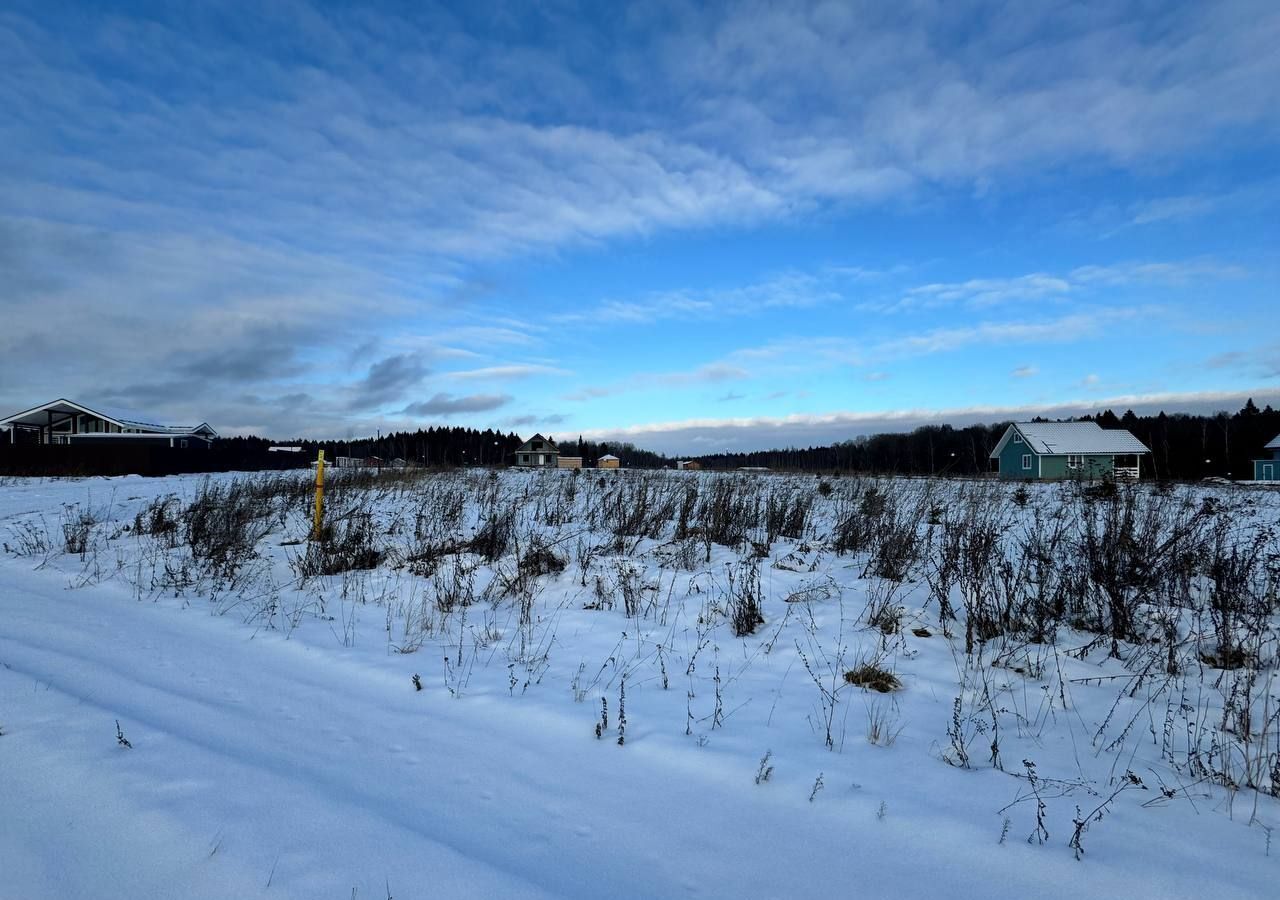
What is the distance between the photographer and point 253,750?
2768 millimetres

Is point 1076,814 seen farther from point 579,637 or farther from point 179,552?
point 179,552

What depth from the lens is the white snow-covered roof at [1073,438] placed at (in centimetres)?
3662

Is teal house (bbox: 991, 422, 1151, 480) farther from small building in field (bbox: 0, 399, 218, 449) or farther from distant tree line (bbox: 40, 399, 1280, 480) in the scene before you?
small building in field (bbox: 0, 399, 218, 449)

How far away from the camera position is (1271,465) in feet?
133

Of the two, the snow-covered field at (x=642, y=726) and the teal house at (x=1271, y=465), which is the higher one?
the teal house at (x=1271, y=465)

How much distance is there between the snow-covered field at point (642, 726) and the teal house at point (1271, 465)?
47165mm

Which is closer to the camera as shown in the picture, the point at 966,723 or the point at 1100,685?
the point at 966,723

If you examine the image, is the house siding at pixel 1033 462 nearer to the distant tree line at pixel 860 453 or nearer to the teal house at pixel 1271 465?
the distant tree line at pixel 860 453

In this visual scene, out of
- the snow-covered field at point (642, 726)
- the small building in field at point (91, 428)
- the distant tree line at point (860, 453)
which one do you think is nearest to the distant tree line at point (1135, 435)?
the distant tree line at point (860, 453)

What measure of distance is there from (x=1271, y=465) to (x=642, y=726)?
5622 centimetres

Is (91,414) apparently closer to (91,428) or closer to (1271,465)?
(91,428)

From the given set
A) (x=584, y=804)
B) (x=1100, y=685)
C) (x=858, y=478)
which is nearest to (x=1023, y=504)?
(x=858, y=478)

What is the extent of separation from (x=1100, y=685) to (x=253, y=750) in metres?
4.68

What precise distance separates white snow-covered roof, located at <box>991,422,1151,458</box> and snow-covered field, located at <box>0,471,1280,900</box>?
3549cm
